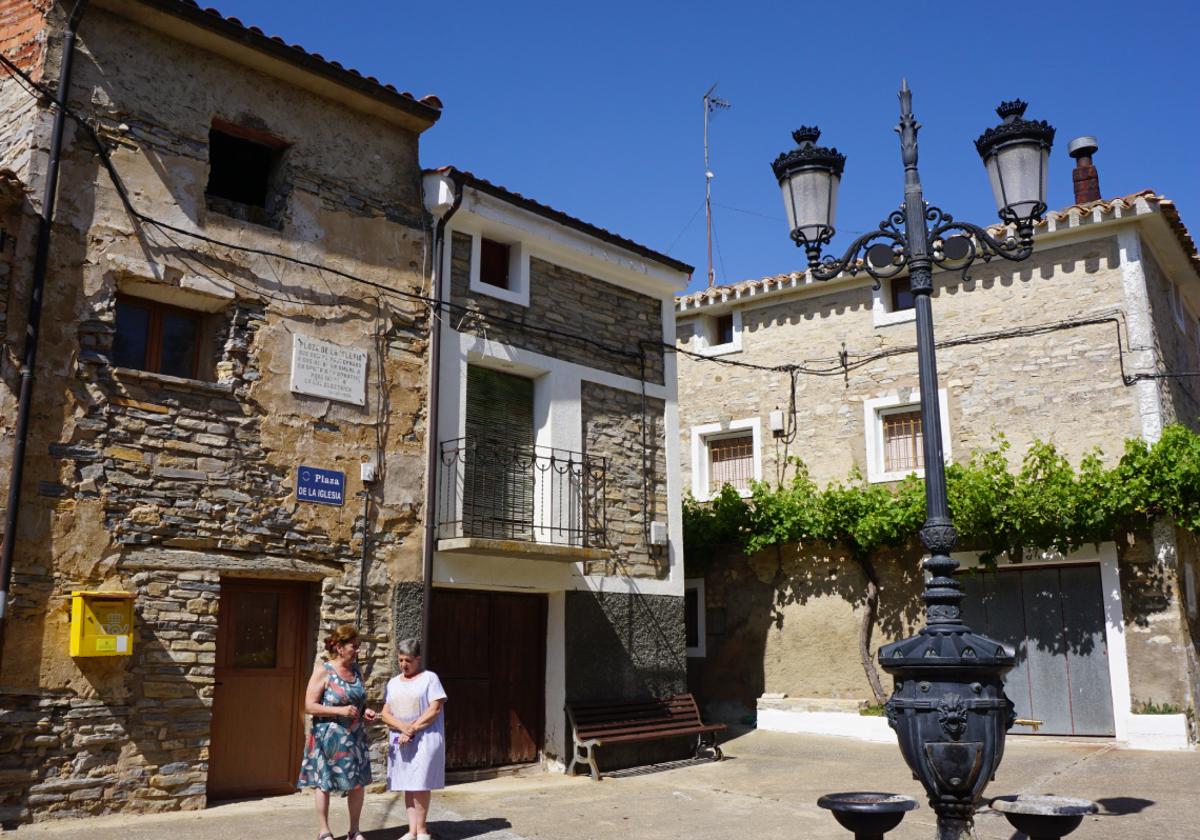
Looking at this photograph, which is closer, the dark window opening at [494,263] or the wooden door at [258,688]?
the wooden door at [258,688]

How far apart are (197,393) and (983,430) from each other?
10.0 m

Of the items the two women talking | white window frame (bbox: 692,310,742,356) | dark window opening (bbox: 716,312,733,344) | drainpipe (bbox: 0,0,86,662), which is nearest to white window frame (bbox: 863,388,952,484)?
white window frame (bbox: 692,310,742,356)

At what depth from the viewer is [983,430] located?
14.0m

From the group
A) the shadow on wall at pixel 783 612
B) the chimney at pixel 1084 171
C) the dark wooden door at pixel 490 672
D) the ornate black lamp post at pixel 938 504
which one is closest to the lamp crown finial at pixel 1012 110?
the ornate black lamp post at pixel 938 504

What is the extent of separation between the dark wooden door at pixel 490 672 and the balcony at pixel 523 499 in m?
0.71

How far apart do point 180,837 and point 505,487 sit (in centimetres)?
464

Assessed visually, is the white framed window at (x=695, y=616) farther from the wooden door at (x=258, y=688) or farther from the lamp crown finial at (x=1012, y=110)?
the lamp crown finial at (x=1012, y=110)

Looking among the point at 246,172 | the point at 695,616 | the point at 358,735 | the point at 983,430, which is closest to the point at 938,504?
the point at 358,735

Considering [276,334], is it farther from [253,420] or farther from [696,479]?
[696,479]

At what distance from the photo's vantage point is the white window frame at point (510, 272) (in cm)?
1048

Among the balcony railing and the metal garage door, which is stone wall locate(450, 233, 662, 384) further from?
the metal garage door

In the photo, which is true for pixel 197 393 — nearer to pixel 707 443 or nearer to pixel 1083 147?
pixel 707 443

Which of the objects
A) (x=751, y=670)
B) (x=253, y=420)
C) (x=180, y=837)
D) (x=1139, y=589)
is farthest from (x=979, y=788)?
(x=751, y=670)

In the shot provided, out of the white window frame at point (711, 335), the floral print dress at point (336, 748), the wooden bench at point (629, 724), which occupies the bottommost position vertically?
the wooden bench at point (629, 724)
